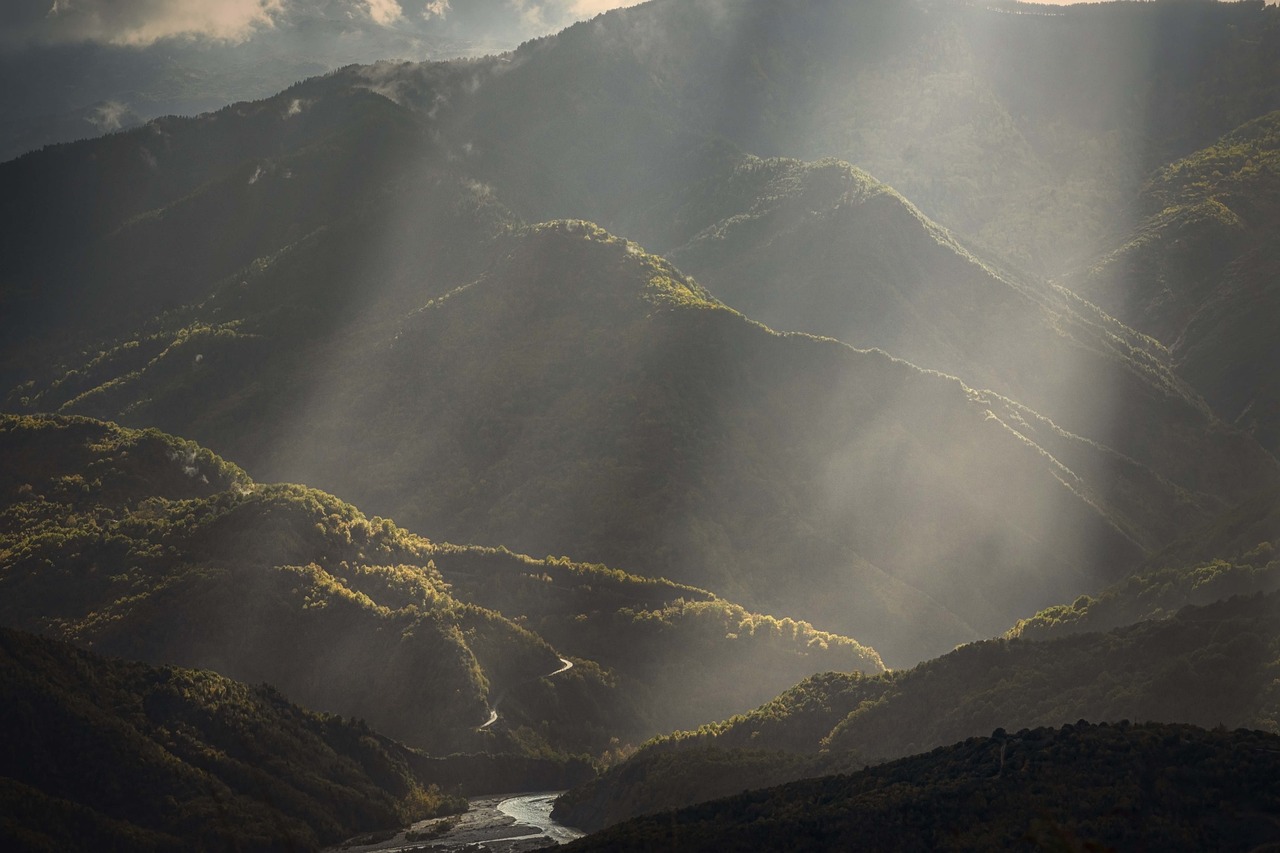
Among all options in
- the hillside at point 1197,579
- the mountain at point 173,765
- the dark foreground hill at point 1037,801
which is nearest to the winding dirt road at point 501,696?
the mountain at point 173,765

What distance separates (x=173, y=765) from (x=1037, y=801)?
5674cm

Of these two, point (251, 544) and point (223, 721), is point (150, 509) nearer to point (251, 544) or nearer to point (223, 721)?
point (251, 544)

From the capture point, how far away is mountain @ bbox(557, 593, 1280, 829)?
4257 inches

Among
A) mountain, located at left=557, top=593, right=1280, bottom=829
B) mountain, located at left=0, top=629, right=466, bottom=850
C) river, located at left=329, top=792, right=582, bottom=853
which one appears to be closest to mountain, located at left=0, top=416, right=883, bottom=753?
river, located at left=329, top=792, right=582, bottom=853

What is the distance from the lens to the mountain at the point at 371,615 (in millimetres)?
144000

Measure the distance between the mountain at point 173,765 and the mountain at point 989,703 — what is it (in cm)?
1649

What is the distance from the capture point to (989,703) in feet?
386

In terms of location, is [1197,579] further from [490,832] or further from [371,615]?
[371,615]

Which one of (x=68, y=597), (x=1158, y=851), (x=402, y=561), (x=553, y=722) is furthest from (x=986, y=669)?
(x=68, y=597)

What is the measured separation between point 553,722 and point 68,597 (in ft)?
153

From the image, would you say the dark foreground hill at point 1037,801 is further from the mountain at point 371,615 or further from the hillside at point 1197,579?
the mountain at point 371,615

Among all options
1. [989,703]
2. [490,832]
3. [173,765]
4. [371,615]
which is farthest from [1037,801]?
[371,615]

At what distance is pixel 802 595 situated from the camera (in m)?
199

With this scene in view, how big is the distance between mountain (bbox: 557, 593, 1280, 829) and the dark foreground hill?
71.7ft
